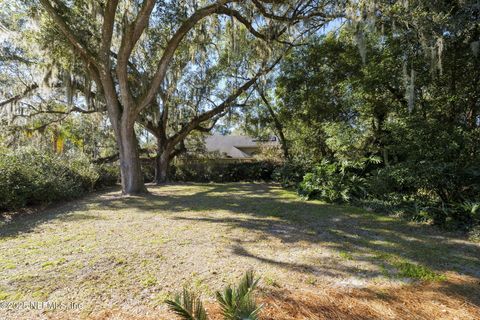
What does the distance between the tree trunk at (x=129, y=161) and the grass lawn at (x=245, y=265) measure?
3152 millimetres

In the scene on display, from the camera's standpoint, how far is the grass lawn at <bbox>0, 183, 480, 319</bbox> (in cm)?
212

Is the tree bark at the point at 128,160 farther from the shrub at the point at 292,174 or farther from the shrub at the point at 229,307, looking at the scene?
the shrub at the point at 229,307

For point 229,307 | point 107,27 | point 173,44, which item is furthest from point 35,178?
point 229,307

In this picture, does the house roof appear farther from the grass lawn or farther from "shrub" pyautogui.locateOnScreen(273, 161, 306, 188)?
the grass lawn

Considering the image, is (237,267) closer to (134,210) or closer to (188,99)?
(134,210)

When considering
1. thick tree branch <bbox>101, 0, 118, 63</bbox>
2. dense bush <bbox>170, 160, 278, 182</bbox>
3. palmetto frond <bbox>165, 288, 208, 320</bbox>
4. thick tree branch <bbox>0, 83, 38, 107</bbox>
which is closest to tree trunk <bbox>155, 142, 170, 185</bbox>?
dense bush <bbox>170, 160, 278, 182</bbox>

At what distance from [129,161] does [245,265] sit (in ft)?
21.1

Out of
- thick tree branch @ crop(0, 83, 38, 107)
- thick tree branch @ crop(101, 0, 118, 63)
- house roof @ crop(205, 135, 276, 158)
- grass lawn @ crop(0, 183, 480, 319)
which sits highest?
thick tree branch @ crop(101, 0, 118, 63)

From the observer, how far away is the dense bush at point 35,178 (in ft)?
18.4

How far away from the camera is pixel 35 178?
6.23 meters

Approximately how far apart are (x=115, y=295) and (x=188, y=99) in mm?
11703

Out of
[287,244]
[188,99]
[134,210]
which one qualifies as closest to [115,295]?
[287,244]

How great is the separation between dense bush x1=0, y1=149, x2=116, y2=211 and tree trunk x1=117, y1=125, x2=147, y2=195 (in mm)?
1412

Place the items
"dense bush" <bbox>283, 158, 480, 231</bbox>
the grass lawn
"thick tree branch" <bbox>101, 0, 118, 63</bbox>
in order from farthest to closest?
"thick tree branch" <bbox>101, 0, 118, 63</bbox>
"dense bush" <bbox>283, 158, 480, 231</bbox>
the grass lawn
